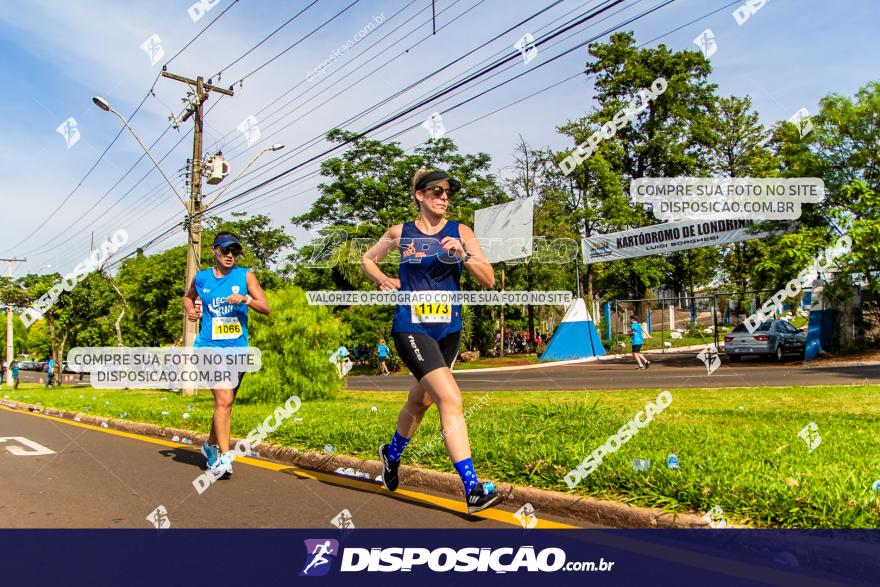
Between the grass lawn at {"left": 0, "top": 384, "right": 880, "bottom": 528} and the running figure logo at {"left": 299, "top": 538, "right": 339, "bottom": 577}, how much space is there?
1479 mm

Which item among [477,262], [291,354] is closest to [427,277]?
[477,262]

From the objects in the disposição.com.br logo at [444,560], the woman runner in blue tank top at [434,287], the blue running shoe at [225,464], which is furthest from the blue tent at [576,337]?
the disposição.com.br logo at [444,560]

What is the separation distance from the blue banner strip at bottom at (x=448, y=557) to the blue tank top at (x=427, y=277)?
1.27 m

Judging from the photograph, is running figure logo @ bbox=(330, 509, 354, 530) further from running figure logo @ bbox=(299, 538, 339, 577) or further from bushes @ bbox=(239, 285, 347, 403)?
bushes @ bbox=(239, 285, 347, 403)

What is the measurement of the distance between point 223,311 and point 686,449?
3994 millimetres

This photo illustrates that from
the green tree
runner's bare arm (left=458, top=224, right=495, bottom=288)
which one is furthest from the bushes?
the green tree

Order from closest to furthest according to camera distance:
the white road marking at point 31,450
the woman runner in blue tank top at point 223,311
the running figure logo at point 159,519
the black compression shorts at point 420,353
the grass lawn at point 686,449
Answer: the grass lawn at point 686,449 → the running figure logo at point 159,519 → the black compression shorts at point 420,353 → the woman runner in blue tank top at point 223,311 → the white road marking at point 31,450

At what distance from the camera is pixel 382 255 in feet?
15.3

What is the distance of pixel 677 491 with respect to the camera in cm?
385

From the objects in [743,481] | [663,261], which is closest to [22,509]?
[743,481]

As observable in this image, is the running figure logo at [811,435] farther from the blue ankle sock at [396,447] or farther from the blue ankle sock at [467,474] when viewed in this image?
the blue ankle sock at [396,447]

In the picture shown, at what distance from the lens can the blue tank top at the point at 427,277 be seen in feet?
13.9

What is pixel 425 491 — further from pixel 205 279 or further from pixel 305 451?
pixel 205 279

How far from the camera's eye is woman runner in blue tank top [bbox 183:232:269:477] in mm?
5660
